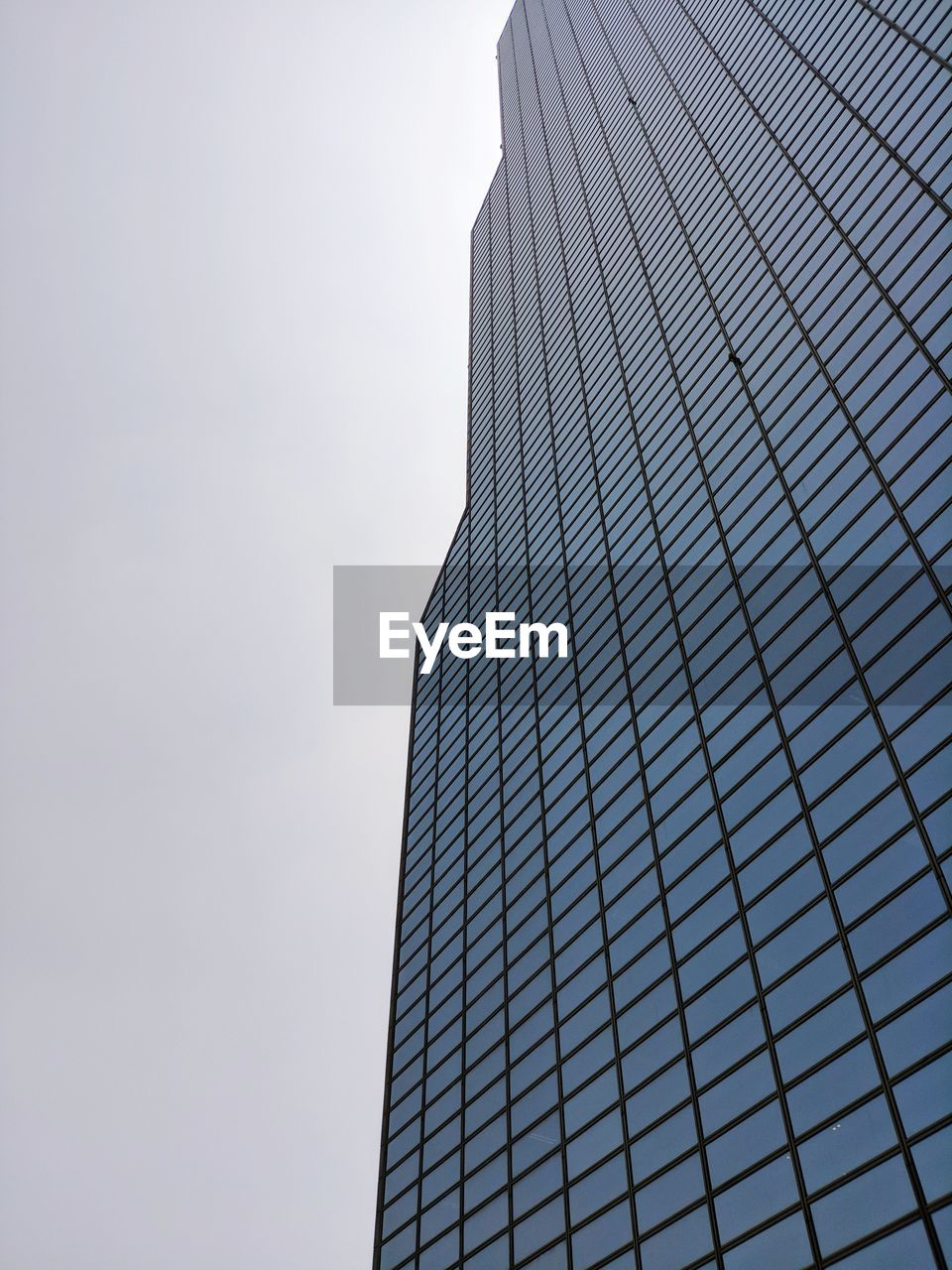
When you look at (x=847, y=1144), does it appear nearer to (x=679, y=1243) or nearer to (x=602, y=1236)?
(x=679, y=1243)

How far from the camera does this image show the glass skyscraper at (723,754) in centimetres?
2248

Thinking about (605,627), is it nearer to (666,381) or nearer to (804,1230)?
(666,381)

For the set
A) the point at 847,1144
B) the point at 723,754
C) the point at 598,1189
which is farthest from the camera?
the point at 723,754

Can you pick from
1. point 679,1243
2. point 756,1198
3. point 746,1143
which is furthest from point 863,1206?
point 679,1243

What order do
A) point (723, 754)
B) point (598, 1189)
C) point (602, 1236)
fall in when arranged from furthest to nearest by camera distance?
point (723, 754) → point (598, 1189) → point (602, 1236)

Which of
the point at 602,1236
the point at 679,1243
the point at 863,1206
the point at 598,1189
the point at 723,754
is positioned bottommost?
the point at 863,1206

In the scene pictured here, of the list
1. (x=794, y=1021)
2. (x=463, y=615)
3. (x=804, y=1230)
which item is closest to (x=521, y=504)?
(x=463, y=615)

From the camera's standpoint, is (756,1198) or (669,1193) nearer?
(756,1198)

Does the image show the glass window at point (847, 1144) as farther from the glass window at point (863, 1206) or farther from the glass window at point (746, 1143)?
the glass window at point (746, 1143)

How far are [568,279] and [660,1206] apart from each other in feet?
187

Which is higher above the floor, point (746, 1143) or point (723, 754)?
point (723, 754)

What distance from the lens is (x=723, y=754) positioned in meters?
31.5

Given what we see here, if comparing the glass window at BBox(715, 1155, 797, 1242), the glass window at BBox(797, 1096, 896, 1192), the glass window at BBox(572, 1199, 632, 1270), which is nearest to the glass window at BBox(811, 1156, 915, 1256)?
the glass window at BBox(797, 1096, 896, 1192)

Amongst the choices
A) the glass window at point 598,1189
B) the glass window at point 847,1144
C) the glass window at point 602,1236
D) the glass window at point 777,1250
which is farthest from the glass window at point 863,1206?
the glass window at point 598,1189
